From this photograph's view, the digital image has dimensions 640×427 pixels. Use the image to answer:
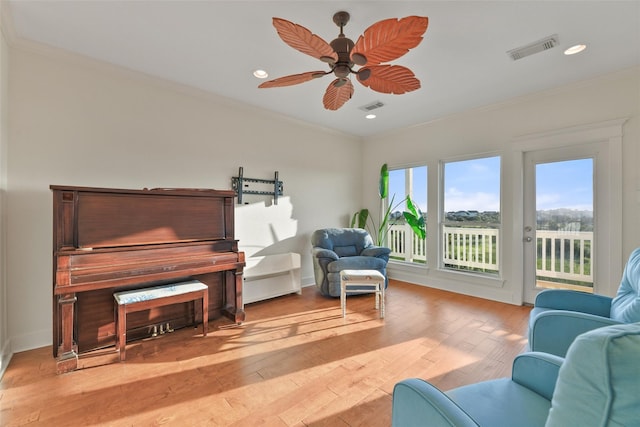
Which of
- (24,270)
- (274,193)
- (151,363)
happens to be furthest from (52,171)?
(274,193)

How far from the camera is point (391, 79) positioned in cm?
204

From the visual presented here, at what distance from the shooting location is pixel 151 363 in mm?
2191

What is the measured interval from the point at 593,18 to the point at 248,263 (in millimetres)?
4072

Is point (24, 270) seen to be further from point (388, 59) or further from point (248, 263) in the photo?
point (388, 59)

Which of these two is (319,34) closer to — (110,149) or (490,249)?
(110,149)

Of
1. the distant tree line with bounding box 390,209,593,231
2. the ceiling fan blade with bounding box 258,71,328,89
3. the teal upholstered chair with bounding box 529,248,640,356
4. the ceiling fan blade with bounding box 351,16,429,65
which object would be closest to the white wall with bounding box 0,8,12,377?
the ceiling fan blade with bounding box 258,71,328,89

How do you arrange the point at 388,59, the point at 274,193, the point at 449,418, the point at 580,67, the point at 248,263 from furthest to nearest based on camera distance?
the point at 274,193 → the point at 248,263 → the point at 580,67 → the point at 388,59 → the point at 449,418

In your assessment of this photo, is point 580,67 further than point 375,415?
Yes

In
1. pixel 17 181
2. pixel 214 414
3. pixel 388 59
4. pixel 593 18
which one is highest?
pixel 593 18

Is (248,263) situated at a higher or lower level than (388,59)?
lower

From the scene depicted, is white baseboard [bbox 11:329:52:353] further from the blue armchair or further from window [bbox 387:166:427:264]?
window [bbox 387:166:427:264]

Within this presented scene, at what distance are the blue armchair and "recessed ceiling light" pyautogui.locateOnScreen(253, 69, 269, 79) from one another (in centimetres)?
230

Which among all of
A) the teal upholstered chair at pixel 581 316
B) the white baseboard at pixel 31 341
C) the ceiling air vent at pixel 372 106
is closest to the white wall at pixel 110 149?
the white baseboard at pixel 31 341

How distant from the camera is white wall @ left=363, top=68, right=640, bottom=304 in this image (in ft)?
9.47
